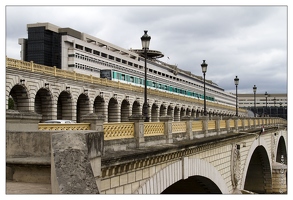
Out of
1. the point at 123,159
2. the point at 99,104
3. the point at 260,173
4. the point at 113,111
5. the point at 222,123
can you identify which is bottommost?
the point at 260,173

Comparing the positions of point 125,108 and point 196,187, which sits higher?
point 125,108

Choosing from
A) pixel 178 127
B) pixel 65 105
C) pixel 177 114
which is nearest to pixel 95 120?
pixel 178 127

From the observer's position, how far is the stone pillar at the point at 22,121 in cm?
926

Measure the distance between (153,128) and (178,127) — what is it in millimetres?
2962

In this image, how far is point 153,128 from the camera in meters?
13.7

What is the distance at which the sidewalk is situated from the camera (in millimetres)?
7496

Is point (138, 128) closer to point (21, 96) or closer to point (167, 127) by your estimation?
point (167, 127)

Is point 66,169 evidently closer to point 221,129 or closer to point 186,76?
point 221,129

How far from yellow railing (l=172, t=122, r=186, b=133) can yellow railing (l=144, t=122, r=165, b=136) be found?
1215 millimetres

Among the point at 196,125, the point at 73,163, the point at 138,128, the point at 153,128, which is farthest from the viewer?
the point at 196,125

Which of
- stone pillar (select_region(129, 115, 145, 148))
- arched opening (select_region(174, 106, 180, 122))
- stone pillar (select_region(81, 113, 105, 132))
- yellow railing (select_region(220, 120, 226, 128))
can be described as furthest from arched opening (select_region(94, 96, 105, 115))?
stone pillar (select_region(81, 113, 105, 132))

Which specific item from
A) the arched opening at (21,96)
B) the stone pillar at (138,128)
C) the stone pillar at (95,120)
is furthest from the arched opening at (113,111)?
the stone pillar at (95,120)

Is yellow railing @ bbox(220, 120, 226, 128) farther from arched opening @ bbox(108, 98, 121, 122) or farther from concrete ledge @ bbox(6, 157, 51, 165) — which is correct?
arched opening @ bbox(108, 98, 121, 122)
